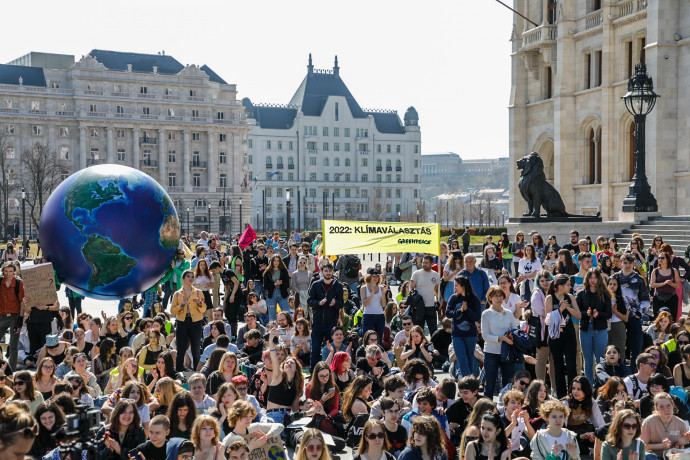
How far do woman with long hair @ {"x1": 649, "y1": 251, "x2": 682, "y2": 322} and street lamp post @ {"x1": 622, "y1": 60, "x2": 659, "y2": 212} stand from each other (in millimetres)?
12592

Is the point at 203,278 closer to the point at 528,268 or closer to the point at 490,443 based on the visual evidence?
the point at 528,268

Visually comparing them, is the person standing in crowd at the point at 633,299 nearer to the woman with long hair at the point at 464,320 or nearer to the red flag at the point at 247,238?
the woman with long hair at the point at 464,320

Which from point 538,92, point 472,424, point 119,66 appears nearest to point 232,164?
point 119,66

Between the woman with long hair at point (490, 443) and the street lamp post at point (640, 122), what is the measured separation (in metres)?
19.6

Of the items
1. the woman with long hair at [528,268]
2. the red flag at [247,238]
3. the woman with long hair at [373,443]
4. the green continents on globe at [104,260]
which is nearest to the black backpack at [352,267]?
the woman with long hair at [528,268]

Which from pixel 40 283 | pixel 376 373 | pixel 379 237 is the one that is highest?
pixel 379 237

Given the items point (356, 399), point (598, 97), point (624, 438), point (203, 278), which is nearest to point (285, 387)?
point (356, 399)

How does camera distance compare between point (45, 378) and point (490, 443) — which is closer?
point (490, 443)

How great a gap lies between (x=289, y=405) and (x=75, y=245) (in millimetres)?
6113

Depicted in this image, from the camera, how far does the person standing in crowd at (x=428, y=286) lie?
1447cm

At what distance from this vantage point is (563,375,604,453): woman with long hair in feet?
29.4

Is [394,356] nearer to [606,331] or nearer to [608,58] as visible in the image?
[606,331]

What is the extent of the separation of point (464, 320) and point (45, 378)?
5333 millimetres

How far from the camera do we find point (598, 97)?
38.2 metres
